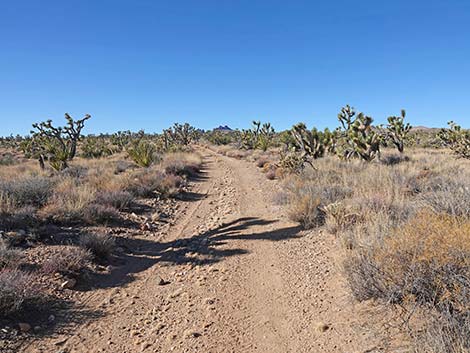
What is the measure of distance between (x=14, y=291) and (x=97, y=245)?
193cm

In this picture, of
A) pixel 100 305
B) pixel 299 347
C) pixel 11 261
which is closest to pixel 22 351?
pixel 100 305

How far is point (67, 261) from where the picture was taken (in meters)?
5.14

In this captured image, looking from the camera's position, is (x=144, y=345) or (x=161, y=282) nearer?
(x=144, y=345)

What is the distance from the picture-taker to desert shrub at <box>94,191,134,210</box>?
8777 millimetres

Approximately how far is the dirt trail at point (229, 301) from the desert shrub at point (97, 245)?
0.48 m

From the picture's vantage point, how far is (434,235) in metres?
3.21

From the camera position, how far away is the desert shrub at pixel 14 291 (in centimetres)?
375

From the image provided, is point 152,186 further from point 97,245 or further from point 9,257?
point 9,257

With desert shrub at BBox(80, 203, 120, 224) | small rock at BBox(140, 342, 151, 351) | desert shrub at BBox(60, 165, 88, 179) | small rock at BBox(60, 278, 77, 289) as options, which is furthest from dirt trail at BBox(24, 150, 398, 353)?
desert shrub at BBox(60, 165, 88, 179)

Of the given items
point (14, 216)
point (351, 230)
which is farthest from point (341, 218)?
point (14, 216)

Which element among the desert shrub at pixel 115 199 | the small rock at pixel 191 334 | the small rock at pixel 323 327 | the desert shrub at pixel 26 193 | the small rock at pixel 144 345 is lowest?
the small rock at pixel 144 345

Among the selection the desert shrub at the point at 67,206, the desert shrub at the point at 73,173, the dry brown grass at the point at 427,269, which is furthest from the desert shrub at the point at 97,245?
the desert shrub at the point at 73,173

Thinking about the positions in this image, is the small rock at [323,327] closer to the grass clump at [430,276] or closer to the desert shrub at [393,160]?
the grass clump at [430,276]

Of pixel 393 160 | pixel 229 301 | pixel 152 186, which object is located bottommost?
pixel 229 301
